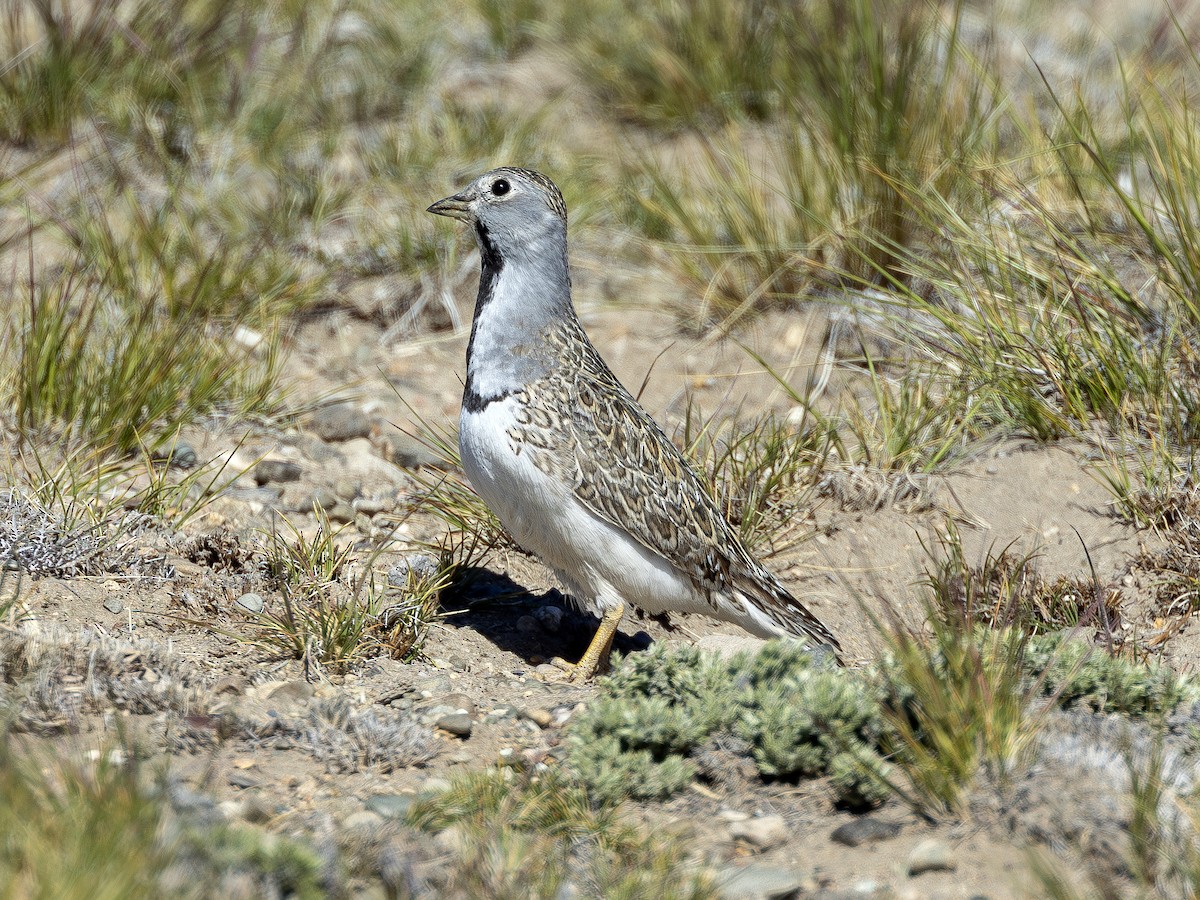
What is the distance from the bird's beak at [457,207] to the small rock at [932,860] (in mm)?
3037

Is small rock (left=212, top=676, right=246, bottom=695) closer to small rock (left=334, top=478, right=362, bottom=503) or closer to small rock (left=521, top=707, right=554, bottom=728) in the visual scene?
small rock (left=521, top=707, right=554, bottom=728)

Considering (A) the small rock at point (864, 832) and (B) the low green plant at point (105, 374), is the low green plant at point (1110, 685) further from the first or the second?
(B) the low green plant at point (105, 374)

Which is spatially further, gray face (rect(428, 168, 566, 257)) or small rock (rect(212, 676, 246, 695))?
gray face (rect(428, 168, 566, 257))

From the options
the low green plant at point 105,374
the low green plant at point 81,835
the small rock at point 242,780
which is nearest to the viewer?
the low green plant at point 81,835

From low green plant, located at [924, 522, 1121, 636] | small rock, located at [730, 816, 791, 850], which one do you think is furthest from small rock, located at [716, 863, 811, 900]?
low green plant, located at [924, 522, 1121, 636]

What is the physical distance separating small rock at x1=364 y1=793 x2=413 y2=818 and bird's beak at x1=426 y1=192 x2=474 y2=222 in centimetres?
241

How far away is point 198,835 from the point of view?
10.4 feet

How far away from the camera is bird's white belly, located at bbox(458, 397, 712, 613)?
4.89 m

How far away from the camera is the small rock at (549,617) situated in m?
5.71

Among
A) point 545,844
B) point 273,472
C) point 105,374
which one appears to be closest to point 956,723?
point 545,844

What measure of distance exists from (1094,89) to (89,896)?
870 centimetres

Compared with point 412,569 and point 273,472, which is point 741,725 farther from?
point 273,472

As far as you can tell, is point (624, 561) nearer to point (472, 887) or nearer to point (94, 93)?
point (472, 887)

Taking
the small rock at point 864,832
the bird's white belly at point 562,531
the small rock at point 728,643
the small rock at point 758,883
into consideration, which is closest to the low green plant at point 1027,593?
the small rock at point 728,643
